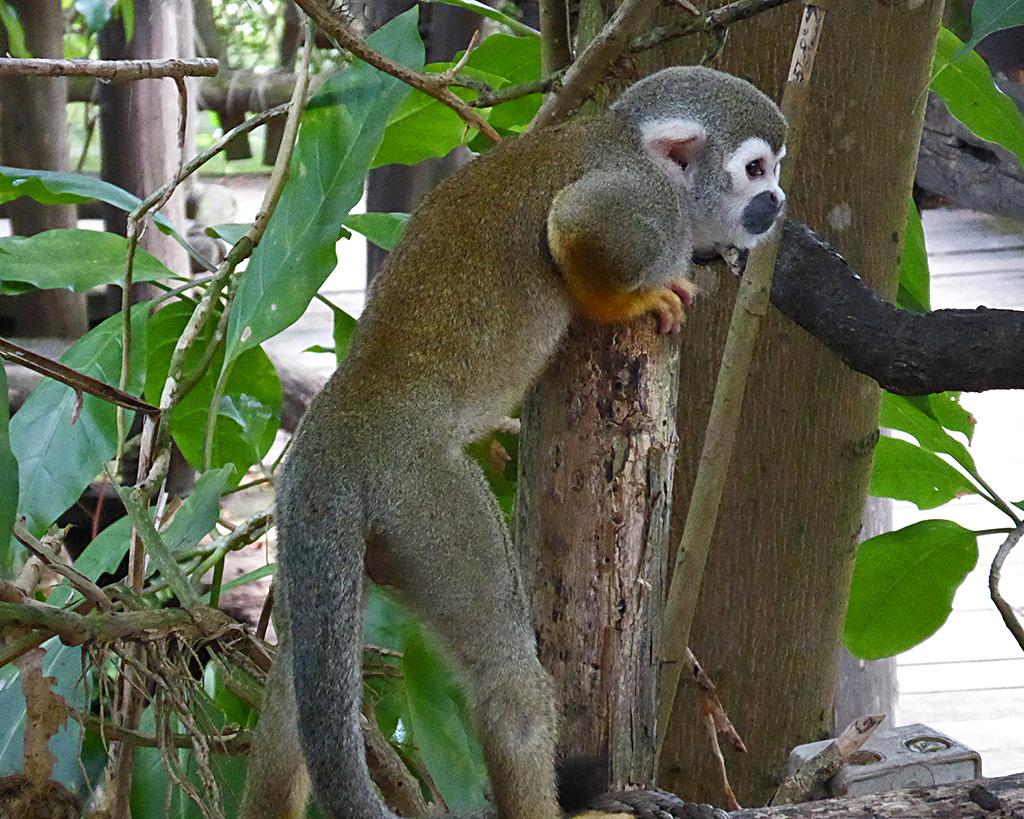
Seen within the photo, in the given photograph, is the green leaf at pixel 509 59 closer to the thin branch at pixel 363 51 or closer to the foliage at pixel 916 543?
the thin branch at pixel 363 51

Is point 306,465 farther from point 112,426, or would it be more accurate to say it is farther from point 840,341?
point 840,341

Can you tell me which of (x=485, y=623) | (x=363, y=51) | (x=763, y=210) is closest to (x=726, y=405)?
(x=763, y=210)

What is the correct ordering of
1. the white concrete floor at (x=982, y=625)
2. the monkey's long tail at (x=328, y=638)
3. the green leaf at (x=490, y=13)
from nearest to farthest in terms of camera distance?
the monkey's long tail at (x=328, y=638) → the green leaf at (x=490, y=13) → the white concrete floor at (x=982, y=625)

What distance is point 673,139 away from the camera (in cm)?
120

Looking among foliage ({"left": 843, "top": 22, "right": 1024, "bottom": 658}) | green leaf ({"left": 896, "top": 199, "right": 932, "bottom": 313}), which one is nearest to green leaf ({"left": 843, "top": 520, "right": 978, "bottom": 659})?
foliage ({"left": 843, "top": 22, "right": 1024, "bottom": 658})

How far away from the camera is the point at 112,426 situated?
4.48ft

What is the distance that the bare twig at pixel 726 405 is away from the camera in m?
1.12

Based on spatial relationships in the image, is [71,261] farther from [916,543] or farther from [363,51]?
[916,543]

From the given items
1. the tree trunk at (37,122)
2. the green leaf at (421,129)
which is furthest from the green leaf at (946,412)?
the tree trunk at (37,122)

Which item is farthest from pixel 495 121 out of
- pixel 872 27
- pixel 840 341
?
pixel 840 341

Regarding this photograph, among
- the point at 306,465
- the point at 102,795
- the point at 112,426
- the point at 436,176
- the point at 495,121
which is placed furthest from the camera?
the point at 436,176

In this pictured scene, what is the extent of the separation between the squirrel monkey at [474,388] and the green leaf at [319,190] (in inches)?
6.0

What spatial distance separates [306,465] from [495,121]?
34.3 inches

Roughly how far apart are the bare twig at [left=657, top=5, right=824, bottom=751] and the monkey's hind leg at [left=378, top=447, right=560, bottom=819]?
218mm
